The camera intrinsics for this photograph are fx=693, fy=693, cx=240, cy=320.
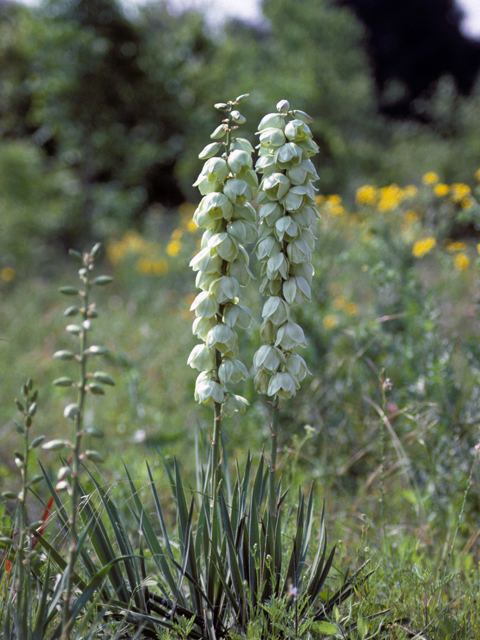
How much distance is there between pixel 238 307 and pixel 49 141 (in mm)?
12212

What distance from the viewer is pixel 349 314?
14.7 feet

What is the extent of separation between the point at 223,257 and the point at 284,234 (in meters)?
0.17

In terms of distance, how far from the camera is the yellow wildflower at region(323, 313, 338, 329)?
4.10 meters

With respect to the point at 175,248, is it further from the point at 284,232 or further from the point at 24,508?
the point at 24,508

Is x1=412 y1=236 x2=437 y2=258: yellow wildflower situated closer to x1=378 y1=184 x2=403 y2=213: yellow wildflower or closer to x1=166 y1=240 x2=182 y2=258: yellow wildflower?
x1=378 y1=184 x2=403 y2=213: yellow wildflower

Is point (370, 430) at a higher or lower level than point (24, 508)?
higher

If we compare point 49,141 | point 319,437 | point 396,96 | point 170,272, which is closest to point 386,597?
point 319,437

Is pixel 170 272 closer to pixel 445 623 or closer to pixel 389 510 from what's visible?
pixel 389 510

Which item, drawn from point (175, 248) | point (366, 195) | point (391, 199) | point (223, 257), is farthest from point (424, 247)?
point (223, 257)

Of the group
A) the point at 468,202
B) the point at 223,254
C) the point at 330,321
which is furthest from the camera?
the point at 330,321

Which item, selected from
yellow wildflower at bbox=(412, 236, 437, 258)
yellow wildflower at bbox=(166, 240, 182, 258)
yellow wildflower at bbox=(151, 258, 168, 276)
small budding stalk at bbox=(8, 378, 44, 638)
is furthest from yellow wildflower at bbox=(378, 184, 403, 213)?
yellow wildflower at bbox=(151, 258, 168, 276)

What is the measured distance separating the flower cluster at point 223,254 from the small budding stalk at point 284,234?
0.16 feet

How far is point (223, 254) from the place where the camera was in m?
1.65

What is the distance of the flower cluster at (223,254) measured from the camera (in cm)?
166
